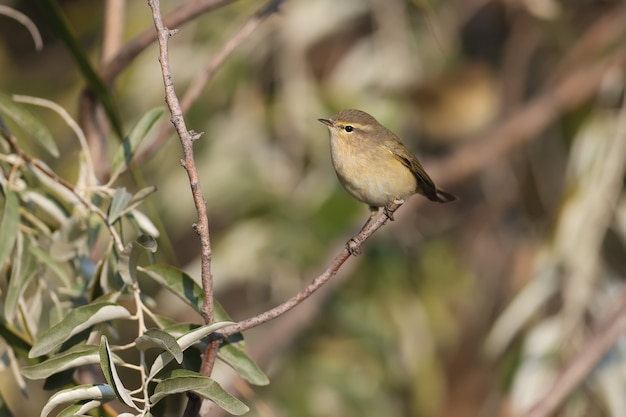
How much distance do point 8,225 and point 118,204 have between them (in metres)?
0.22

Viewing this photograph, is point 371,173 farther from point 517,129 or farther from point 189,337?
point 517,129

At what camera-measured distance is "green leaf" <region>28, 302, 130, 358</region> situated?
1460mm

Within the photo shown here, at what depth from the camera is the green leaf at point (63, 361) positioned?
1.43 meters

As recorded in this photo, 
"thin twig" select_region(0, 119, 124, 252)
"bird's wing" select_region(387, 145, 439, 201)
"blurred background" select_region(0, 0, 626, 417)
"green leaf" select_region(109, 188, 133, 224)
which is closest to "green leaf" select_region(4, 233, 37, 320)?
"thin twig" select_region(0, 119, 124, 252)

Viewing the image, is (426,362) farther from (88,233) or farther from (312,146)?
(88,233)

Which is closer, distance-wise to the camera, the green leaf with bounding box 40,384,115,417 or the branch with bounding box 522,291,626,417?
the green leaf with bounding box 40,384,115,417

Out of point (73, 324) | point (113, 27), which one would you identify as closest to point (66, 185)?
point (73, 324)

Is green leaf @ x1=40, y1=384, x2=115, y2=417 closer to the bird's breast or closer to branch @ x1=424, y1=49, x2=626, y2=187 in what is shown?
the bird's breast

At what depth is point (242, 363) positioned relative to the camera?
1544mm

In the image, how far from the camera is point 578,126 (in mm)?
3699

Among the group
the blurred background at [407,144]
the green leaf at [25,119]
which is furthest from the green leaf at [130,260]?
the blurred background at [407,144]

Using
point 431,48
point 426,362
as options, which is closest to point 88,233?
point 426,362

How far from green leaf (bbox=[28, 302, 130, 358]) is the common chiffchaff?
1.00m

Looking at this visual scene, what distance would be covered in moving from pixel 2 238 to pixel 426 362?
2.42m
